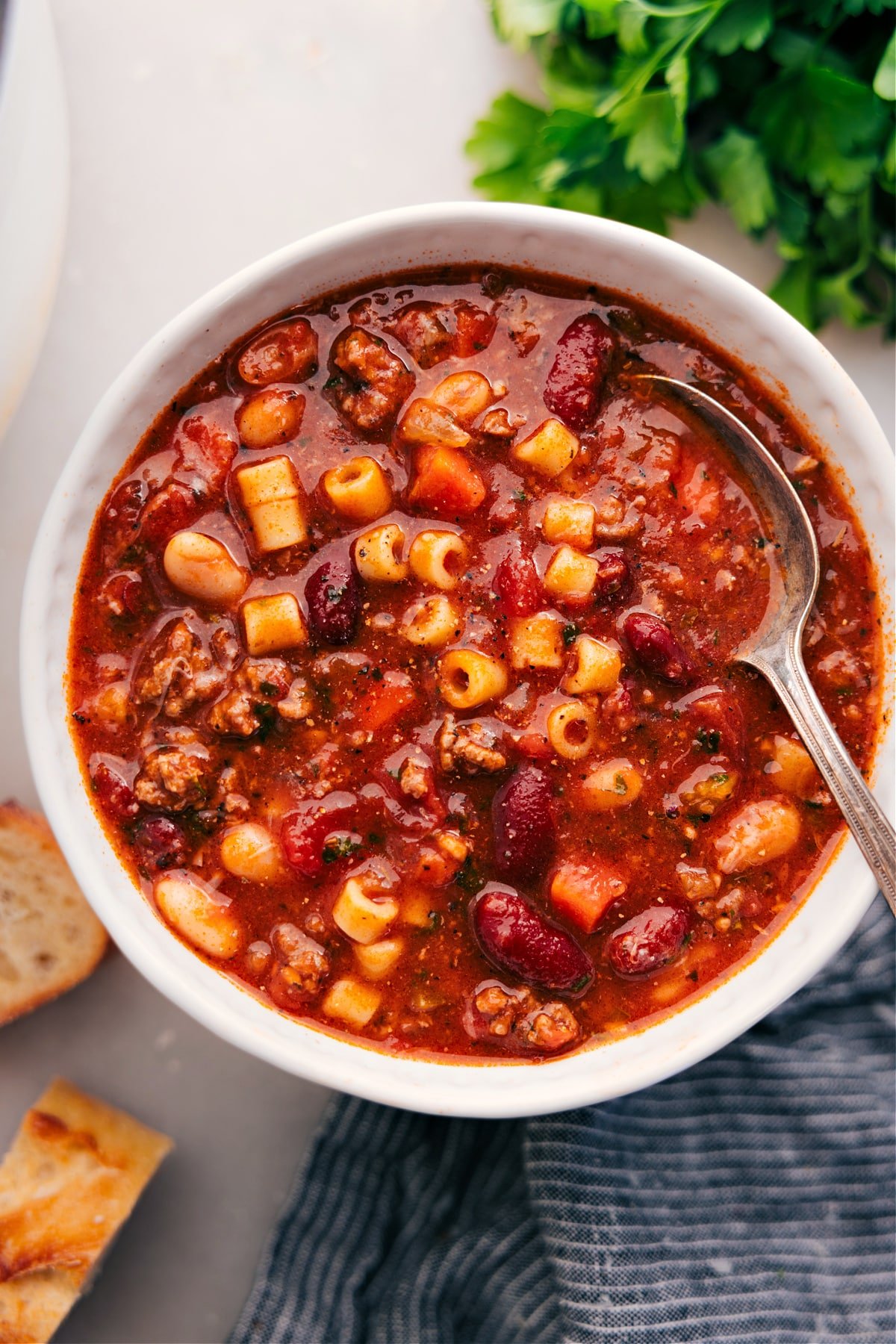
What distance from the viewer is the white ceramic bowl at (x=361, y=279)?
2.75m

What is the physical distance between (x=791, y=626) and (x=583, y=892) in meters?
0.82

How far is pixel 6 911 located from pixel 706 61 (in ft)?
10.3

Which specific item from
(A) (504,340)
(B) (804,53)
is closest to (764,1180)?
(A) (504,340)

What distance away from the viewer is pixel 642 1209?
3506 mm

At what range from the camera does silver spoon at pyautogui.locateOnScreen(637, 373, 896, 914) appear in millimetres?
2754

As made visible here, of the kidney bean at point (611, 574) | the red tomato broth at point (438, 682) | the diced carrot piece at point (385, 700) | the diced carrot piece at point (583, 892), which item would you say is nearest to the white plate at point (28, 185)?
the red tomato broth at point (438, 682)

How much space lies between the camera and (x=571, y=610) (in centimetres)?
288

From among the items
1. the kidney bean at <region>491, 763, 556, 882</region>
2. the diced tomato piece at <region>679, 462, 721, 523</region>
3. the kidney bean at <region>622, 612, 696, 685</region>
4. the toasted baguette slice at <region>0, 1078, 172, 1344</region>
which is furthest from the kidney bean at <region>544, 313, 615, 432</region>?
the toasted baguette slice at <region>0, 1078, 172, 1344</region>

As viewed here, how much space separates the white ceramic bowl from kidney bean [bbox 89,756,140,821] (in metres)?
0.04

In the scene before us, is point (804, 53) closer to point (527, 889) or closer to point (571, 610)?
point (571, 610)

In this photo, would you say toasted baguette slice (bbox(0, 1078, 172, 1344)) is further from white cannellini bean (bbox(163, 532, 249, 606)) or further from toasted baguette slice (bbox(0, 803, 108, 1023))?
white cannellini bean (bbox(163, 532, 249, 606))

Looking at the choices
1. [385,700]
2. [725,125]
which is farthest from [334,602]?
Answer: [725,125]

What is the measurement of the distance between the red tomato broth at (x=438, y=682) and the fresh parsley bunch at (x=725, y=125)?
Answer: 0.56m

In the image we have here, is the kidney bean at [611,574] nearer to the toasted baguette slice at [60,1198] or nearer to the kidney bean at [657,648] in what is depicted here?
the kidney bean at [657,648]
